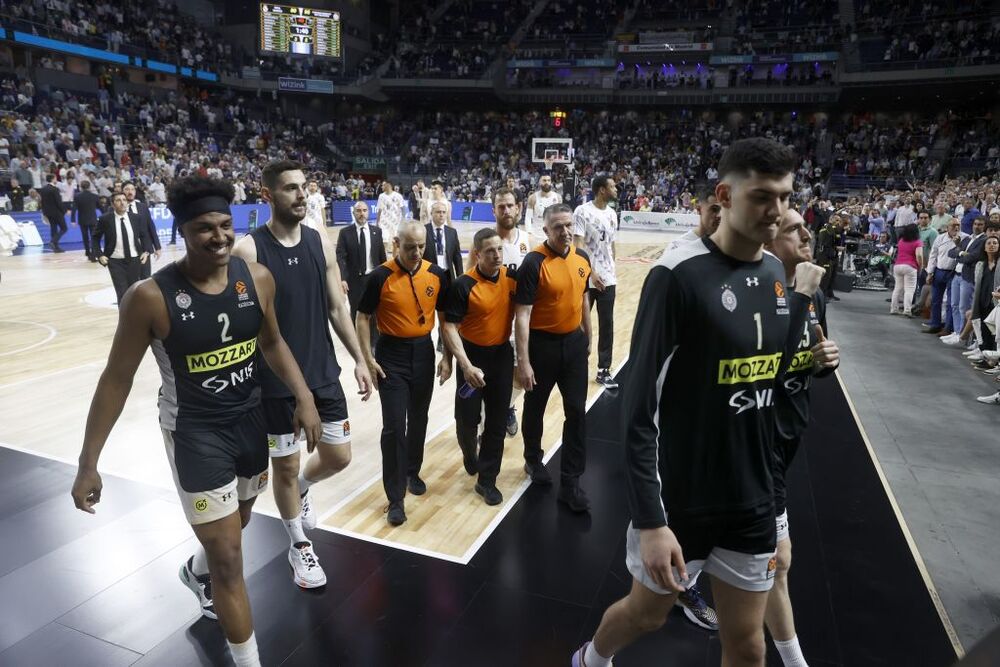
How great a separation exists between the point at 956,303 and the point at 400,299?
899 centimetres

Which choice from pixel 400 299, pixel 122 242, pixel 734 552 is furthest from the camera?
pixel 122 242

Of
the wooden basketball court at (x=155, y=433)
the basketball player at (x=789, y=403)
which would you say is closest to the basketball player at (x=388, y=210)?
the wooden basketball court at (x=155, y=433)

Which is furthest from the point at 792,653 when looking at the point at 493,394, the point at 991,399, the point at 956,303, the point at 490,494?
the point at 956,303

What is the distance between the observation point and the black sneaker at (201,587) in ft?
10.8

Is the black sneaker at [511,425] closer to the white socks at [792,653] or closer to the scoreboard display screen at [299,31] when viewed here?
the white socks at [792,653]

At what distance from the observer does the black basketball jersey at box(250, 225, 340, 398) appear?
343 centimetres

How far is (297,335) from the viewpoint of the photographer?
3.47 meters

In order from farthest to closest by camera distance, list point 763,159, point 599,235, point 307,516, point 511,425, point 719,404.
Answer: point 599,235 → point 511,425 → point 307,516 → point 719,404 → point 763,159

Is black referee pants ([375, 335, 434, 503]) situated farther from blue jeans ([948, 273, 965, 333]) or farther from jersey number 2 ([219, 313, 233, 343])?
blue jeans ([948, 273, 965, 333])

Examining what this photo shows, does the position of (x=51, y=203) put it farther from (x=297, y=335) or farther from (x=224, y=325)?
(x=224, y=325)

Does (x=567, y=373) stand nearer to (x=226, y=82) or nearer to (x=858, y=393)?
(x=858, y=393)

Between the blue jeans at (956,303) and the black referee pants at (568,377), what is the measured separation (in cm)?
770

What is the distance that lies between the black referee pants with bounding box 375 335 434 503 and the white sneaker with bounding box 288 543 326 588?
750 mm

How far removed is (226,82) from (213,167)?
12241mm
